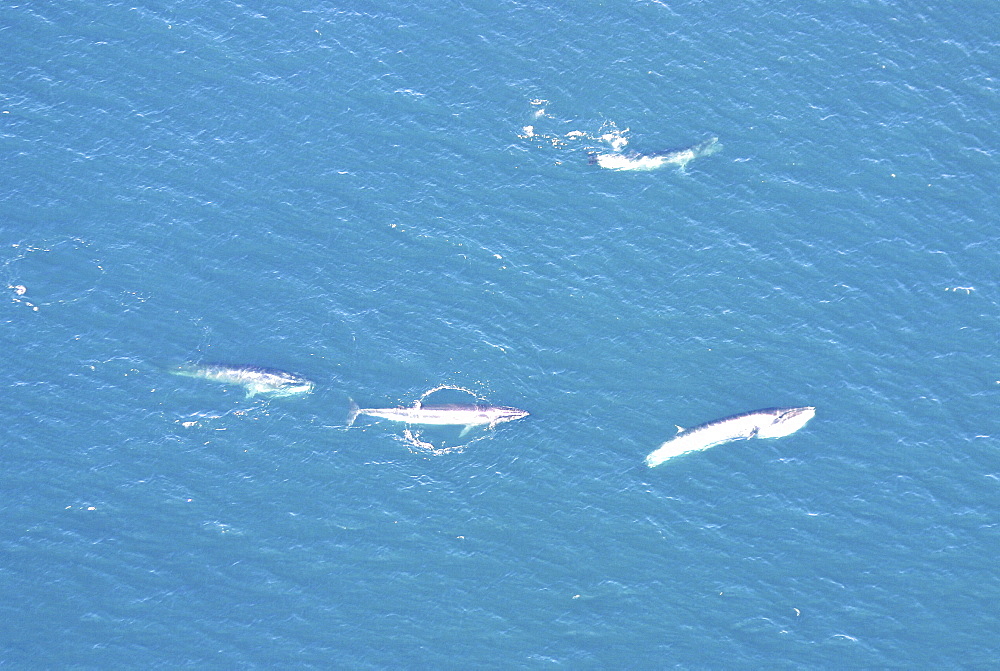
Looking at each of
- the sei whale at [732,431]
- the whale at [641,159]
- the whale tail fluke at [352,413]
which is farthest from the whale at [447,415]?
the whale at [641,159]

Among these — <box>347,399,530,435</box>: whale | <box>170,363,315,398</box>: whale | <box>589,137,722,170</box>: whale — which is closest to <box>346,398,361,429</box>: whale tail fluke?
<box>347,399,530,435</box>: whale

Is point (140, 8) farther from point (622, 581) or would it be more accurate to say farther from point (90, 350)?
point (622, 581)

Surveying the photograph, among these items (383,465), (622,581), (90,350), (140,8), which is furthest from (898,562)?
(140,8)

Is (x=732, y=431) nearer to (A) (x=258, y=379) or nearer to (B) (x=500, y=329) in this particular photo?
(B) (x=500, y=329)

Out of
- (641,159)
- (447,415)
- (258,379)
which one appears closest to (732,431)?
(447,415)

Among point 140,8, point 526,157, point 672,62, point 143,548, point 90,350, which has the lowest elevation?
point 143,548

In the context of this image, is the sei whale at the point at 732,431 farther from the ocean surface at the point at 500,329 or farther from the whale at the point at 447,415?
the whale at the point at 447,415
